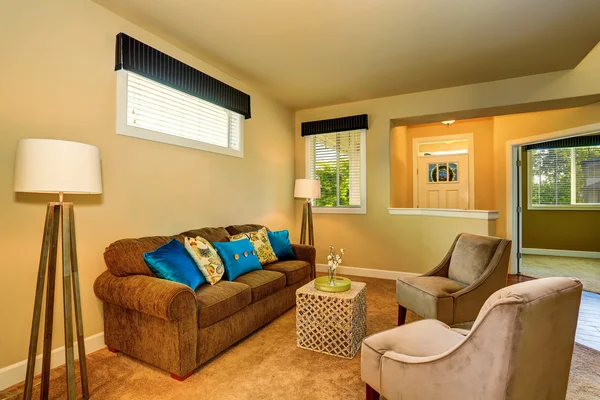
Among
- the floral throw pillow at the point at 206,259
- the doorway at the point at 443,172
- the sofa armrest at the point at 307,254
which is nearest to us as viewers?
the floral throw pillow at the point at 206,259

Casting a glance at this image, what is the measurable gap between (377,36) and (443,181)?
3.65 m

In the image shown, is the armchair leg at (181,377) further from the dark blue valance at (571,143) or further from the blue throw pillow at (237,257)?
the dark blue valance at (571,143)

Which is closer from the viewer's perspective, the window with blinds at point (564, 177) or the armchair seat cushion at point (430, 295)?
the armchair seat cushion at point (430, 295)

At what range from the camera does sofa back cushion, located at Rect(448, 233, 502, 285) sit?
95.8 inches

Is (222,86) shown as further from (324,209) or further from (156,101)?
(324,209)

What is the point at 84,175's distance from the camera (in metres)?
1.62

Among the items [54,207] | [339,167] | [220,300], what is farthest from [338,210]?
[54,207]

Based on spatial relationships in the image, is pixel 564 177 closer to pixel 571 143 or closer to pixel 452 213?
pixel 571 143

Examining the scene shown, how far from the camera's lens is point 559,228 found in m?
6.12

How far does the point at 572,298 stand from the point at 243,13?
2715 millimetres

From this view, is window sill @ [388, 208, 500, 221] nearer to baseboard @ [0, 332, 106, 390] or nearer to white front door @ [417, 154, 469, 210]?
white front door @ [417, 154, 469, 210]

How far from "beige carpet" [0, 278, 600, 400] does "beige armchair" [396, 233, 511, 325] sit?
0.65 m

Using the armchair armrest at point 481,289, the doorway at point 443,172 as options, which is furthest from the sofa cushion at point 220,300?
the doorway at point 443,172

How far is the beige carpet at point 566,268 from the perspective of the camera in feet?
14.0
